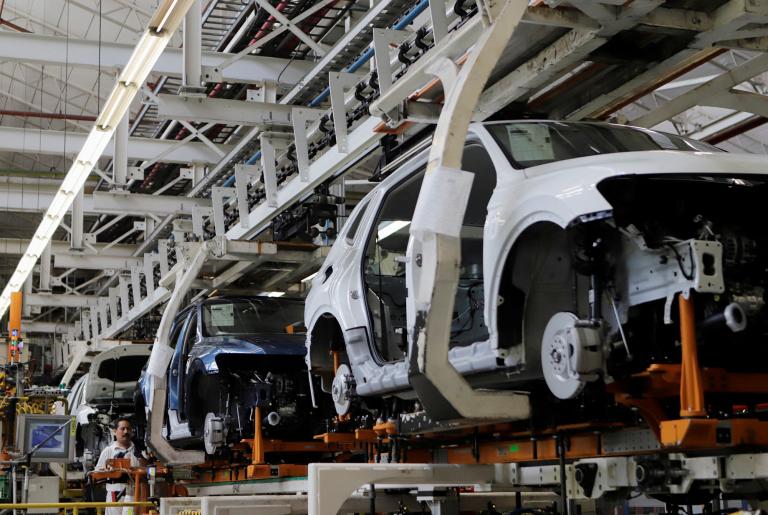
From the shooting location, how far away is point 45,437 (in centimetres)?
1117

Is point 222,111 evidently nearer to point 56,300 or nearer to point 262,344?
point 262,344

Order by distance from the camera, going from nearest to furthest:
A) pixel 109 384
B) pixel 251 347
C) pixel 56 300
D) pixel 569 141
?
pixel 569 141, pixel 251 347, pixel 109 384, pixel 56 300

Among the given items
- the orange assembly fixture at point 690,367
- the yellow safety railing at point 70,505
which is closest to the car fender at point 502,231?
the orange assembly fixture at point 690,367

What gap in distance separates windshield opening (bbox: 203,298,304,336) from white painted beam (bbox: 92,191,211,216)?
6.08 m

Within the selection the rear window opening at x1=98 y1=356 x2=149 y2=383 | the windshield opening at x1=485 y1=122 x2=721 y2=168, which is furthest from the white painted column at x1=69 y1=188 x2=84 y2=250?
the windshield opening at x1=485 y1=122 x2=721 y2=168

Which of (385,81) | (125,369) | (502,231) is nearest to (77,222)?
(125,369)

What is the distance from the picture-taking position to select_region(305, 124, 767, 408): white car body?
3.94 metres

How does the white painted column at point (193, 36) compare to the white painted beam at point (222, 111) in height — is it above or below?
above

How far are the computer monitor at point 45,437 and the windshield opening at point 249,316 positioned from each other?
2926mm

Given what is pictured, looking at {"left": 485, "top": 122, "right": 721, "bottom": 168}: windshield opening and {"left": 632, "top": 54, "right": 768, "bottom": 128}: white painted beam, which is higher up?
{"left": 632, "top": 54, "right": 768, "bottom": 128}: white painted beam

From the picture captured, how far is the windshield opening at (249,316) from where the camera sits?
9.12 metres

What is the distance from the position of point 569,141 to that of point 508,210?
69cm

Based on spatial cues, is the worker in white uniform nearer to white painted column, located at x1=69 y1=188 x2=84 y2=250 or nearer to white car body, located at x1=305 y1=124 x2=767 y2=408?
white painted column, located at x1=69 y1=188 x2=84 y2=250

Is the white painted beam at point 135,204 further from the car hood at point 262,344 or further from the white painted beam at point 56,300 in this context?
the car hood at point 262,344
